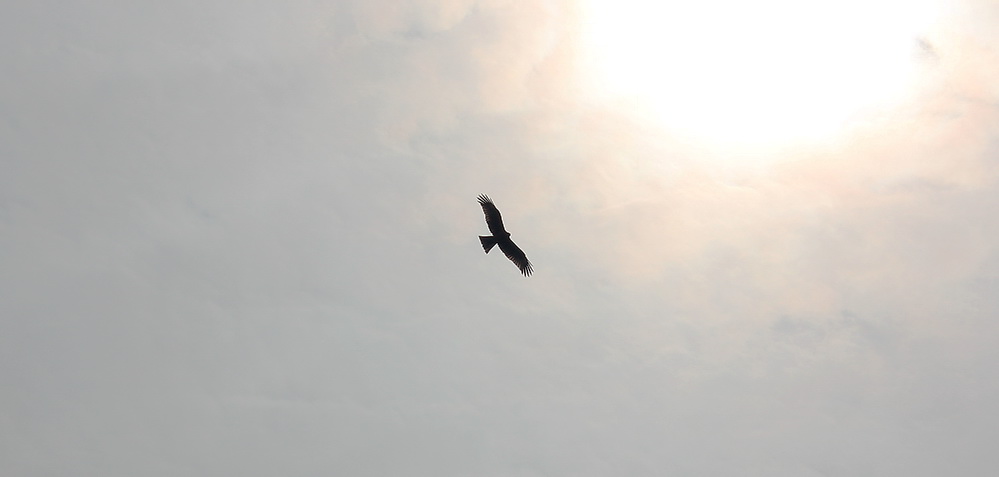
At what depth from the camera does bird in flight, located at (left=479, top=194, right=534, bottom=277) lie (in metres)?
40.2

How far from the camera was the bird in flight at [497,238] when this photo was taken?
4022 centimetres

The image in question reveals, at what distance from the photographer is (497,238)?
41.5 meters

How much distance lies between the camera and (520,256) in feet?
141

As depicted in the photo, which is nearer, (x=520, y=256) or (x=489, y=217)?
(x=489, y=217)

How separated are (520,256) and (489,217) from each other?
3783 mm

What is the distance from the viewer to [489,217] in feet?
132
